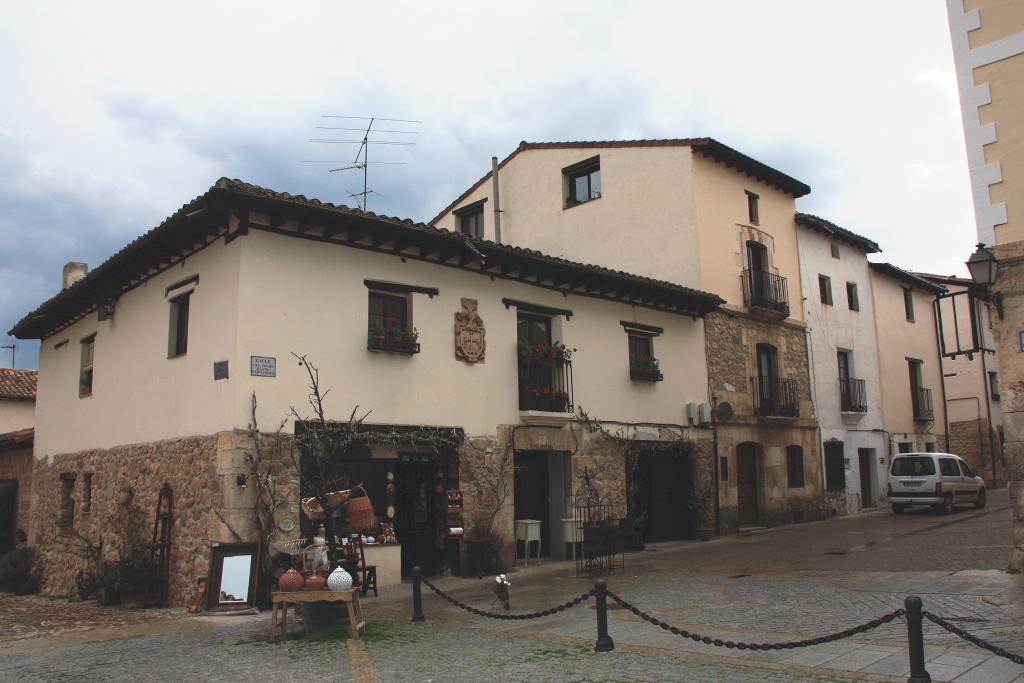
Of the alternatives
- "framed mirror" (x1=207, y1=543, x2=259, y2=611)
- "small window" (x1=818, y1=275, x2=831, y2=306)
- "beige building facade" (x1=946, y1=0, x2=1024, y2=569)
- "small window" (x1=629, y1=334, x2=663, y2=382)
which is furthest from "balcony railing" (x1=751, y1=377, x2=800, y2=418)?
"framed mirror" (x1=207, y1=543, x2=259, y2=611)

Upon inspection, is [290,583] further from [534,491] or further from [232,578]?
[534,491]

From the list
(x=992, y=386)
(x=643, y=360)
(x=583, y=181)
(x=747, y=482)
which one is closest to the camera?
(x=643, y=360)

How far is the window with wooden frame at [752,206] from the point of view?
1961 cm

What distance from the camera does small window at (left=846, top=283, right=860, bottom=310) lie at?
22.9m

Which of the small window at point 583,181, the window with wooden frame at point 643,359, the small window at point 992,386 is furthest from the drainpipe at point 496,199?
the small window at point 992,386

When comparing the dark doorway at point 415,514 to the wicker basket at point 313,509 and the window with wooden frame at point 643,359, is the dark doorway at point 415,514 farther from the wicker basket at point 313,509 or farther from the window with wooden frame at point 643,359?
the window with wooden frame at point 643,359

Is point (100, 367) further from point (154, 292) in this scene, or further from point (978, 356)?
point (978, 356)

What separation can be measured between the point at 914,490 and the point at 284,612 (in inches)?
652

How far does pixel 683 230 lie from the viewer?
18.0m

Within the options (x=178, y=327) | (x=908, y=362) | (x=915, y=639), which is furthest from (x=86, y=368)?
(x=908, y=362)

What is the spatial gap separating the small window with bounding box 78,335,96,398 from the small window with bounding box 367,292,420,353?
667 cm

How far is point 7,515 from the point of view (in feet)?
64.1

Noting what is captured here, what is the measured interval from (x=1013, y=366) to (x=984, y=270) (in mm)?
1280

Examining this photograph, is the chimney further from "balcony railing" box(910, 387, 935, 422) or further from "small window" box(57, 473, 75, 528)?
"balcony railing" box(910, 387, 935, 422)
